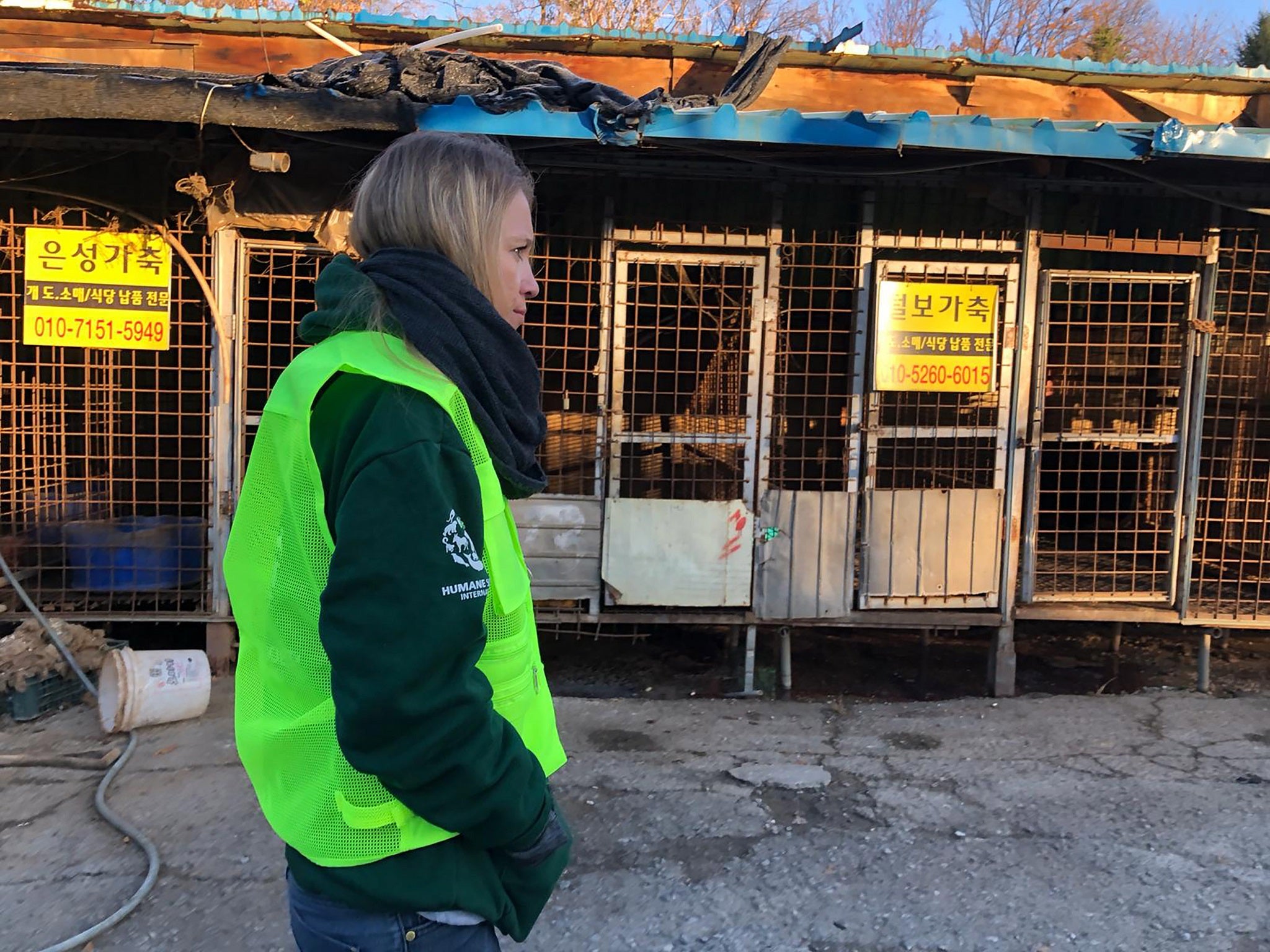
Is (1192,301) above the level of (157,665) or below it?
above

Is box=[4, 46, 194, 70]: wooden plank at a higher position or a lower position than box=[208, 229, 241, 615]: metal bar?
higher

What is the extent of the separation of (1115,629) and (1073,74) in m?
3.55

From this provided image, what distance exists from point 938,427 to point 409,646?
462 cm

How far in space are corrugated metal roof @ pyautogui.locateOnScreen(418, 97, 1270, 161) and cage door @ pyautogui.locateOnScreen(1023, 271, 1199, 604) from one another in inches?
39.6

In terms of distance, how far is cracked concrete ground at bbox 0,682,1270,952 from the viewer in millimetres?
3174

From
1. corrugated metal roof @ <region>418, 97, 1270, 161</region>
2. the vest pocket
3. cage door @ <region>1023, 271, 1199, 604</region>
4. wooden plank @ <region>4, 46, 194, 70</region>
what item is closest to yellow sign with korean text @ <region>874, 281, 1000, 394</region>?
cage door @ <region>1023, 271, 1199, 604</region>

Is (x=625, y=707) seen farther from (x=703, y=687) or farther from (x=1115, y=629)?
(x=1115, y=629)

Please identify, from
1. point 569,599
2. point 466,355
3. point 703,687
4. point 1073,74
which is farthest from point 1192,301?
point 466,355

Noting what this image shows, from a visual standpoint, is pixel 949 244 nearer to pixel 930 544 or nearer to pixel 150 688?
pixel 930 544

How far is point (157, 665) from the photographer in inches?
184

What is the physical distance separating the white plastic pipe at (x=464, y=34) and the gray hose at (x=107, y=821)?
11.8 ft

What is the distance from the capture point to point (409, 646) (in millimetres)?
1152

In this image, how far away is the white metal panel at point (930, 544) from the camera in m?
5.32

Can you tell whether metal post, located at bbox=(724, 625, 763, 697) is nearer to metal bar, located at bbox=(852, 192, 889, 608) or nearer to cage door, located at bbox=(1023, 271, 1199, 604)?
metal bar, located at bbox=(852, 192, 889, 608)
